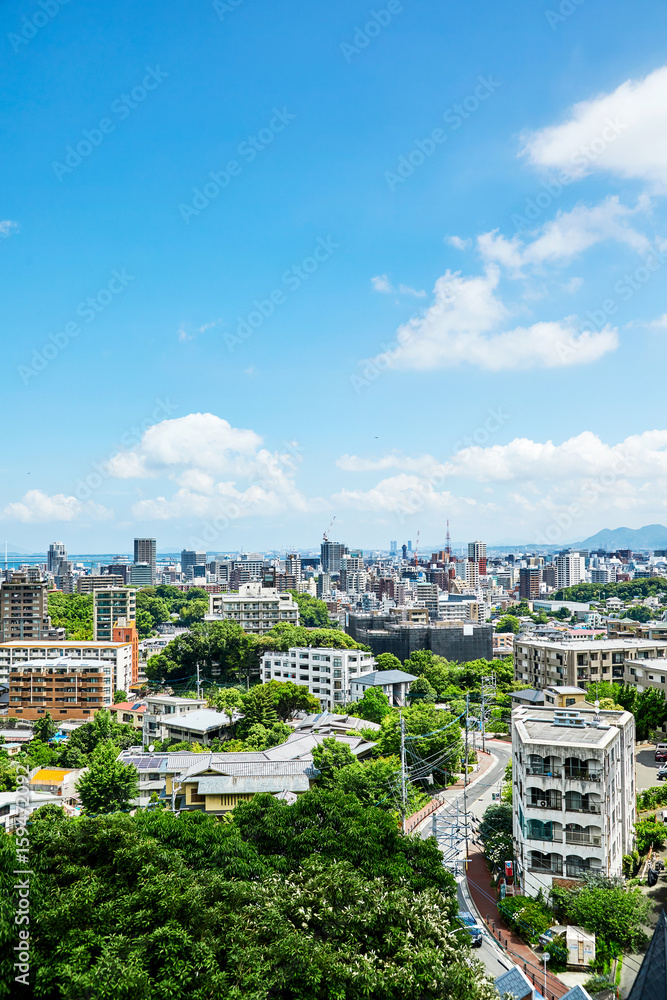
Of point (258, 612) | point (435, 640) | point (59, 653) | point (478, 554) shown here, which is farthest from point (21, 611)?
point (478, 554)

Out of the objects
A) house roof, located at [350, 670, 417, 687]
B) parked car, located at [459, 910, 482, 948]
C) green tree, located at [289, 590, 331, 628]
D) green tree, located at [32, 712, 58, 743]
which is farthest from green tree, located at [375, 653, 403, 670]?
green tree, located at [289, 590, 331, 628]

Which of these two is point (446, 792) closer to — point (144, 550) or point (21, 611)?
point (21, 611)

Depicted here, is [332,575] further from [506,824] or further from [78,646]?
[506,824]

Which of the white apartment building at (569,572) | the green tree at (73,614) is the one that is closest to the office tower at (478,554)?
the white apartment building at (569,572)

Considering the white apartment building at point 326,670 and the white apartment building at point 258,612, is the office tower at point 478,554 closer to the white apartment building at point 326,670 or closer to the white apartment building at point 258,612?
the white apartment building at point 258,612

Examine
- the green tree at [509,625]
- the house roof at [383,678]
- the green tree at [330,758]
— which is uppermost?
the green tree at [330,758]

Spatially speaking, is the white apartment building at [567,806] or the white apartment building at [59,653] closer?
the white apartment building at [567,806]

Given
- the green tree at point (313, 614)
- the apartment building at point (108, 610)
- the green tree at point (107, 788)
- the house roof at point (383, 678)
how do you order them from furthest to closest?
1. the green tree at point (313, 614)
2. the apartment building at point (108, 610)
3. the house roof at point (383, 678)
4. the green tree at point (107, 788)
